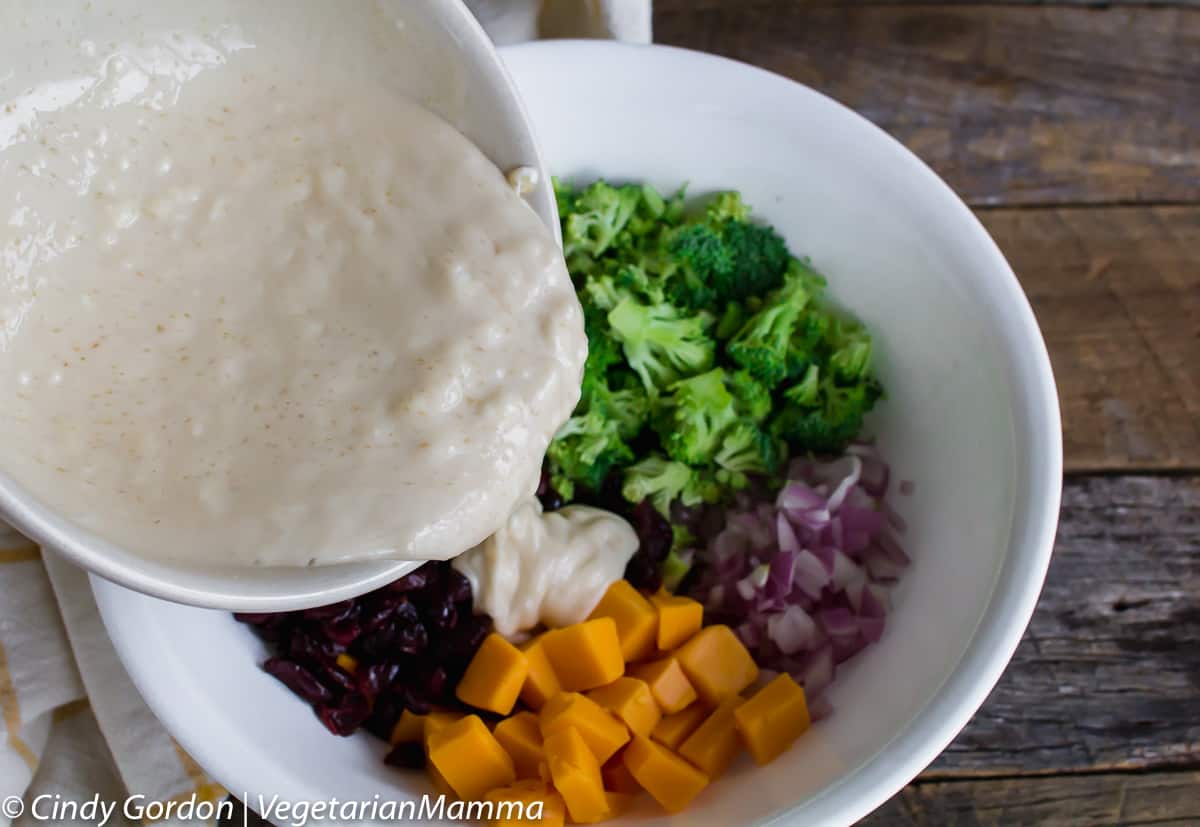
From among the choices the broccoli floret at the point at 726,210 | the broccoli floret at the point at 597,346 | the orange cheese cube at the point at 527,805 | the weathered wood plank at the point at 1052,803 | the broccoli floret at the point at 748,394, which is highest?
the broccoli floret at the point at 726,210

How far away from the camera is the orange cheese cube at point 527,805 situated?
168 cm

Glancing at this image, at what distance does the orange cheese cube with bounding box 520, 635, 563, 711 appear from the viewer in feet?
6.23

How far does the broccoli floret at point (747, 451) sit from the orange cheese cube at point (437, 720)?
696 millimetres

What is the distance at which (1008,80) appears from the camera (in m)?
2.65

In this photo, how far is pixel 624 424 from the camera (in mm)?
2123

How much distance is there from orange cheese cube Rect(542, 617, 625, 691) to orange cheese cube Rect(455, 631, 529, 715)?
6 cm

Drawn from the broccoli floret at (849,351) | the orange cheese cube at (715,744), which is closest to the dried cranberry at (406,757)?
the orange cheese cube at (715,744)

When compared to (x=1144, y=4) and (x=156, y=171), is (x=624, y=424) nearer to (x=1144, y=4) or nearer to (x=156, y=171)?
(x=156, y=171)

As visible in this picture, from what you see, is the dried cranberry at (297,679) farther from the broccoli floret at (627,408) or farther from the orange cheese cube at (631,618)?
Answer: the broccoli floret at (627,408)

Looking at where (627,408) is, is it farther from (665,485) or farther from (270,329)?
(270,329)

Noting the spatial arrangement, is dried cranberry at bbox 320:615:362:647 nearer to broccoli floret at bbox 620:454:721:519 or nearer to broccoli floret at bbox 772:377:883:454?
broccoli floret at bbox 620:454:721:519

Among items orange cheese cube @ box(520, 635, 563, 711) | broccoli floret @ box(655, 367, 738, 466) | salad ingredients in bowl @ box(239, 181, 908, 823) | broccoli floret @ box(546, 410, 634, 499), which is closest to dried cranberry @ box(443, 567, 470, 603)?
salad ingredients in bowl @ box(239, 181, 908, 823)

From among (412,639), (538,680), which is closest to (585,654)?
(538,680)

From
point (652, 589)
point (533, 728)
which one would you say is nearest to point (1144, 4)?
point (652, 589)
